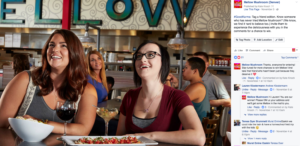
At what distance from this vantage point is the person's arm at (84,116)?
1.36 meters

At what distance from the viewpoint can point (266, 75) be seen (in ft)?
3.79

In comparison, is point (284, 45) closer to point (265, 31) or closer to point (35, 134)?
point (265, 31)

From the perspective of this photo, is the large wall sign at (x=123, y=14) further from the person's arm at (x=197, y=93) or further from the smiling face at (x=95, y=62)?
the person's arm at (x=197, y=93)

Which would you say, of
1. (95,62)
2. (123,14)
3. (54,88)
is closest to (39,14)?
(123,14)

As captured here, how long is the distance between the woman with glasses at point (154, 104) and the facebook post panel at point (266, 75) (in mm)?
235

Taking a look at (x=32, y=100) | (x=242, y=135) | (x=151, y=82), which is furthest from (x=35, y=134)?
(x=242, y=135)

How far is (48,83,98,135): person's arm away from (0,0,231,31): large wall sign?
18.2 ft

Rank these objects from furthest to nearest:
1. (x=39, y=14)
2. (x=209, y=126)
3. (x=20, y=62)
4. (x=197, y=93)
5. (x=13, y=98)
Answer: (x=39, y=14) < (x=20, y=62) < (x=197, y=93) < (x=209, y=126) < (x=13, y=98)

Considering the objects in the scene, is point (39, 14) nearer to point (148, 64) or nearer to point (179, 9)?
point (179, 9)

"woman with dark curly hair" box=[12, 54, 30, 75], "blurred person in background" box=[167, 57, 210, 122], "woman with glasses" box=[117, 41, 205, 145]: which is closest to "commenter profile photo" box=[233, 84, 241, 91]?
"woman with glasses" box=[117, 41, 205, 145]

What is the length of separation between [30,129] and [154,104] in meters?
0.61

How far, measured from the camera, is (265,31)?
3.82ft

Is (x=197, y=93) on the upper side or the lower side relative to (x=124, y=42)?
lower

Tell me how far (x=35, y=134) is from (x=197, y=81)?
194 centimetres
